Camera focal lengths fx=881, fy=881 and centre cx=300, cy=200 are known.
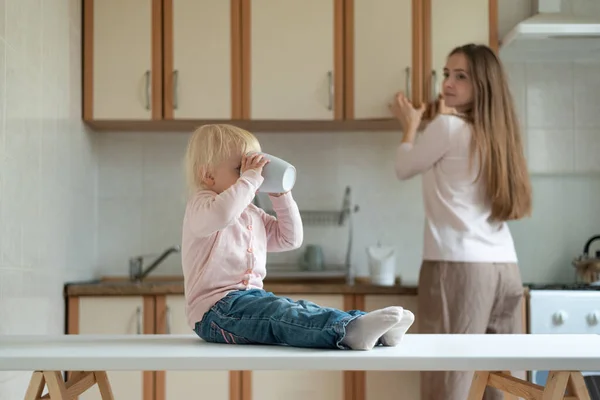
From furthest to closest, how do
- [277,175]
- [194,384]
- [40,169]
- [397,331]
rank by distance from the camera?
[194,384] → [40,169] → [277,175] → [397,331]

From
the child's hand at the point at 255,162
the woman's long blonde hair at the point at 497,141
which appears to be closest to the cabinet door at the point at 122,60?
the woman's long blonde hair at the point at 497,141

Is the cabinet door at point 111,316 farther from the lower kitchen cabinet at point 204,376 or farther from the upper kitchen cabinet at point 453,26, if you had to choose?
the upper kitchen cabinet at point 453,26

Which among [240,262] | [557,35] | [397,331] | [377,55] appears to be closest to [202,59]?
[377,55]

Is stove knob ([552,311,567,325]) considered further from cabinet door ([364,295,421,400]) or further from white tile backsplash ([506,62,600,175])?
white tile backsplash ([506,62,600,175])

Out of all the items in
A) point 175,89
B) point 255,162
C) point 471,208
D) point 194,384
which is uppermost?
point 175,89

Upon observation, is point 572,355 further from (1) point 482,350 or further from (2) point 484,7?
(2) point 484,7

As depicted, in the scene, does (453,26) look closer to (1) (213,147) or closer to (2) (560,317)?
(2) (560,317)

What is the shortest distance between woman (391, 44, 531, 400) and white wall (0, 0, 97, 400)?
127 centimetres

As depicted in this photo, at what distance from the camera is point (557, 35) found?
337cm

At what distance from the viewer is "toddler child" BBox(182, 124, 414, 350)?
186 cm

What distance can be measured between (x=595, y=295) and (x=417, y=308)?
0.64 m

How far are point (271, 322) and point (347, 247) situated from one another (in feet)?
6.23

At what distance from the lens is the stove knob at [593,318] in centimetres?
315

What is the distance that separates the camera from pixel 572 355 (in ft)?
5.71
